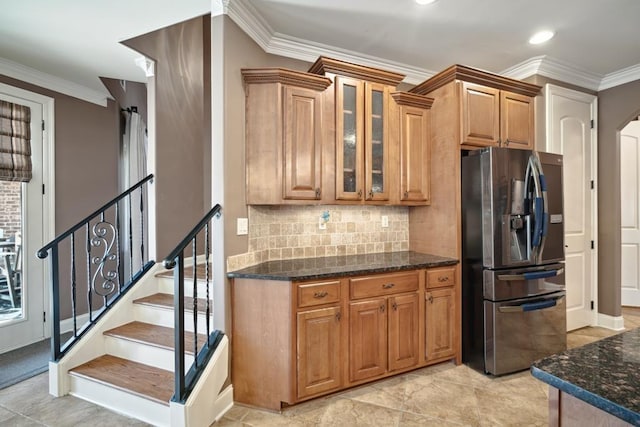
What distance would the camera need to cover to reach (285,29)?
2.54m

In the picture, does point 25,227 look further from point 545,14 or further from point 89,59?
point 545,14

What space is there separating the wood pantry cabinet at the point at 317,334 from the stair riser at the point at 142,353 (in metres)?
0.46

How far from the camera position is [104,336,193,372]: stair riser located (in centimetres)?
227

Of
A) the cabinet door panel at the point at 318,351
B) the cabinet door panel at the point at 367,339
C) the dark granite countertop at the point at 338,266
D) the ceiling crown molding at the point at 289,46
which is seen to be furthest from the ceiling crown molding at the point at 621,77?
the cabinet door panel at the point at 318,351

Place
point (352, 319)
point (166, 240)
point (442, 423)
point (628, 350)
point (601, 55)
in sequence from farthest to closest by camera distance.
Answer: point (166, 240)
point (601, 55)
point (352, 319)
point (442, 423)
point (628, 350)

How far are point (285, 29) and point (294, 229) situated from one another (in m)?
1.63

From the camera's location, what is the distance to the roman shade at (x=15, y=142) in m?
3.03

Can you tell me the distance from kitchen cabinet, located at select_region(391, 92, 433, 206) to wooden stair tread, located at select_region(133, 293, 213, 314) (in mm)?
1873

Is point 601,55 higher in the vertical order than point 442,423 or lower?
higher

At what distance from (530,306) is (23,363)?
4.34 m

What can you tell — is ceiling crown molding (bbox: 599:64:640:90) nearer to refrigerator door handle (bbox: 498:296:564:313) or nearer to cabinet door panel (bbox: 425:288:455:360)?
refrigerator door handle (bbox: 498:296:564:313)

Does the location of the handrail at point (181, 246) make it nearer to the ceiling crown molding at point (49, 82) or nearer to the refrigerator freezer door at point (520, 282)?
the refrigerator freezer door at point (520, 282)

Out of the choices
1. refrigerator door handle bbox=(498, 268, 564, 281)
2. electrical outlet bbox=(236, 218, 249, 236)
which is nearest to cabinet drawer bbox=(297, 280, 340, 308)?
electrical outlet bbox=(236, 218, 249, 236)

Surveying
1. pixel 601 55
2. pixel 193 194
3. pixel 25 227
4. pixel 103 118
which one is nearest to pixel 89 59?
pixel 103 118
